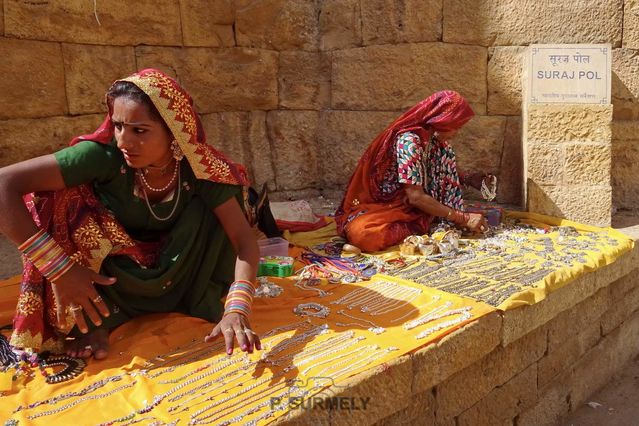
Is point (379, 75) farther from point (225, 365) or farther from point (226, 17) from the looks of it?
point (225, 365)

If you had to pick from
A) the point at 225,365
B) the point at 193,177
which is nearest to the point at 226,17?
the point at 193,177

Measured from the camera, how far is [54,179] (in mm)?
2266

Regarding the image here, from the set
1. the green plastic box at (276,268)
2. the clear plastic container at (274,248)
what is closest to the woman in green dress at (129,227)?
the green plastic box at (276,268)

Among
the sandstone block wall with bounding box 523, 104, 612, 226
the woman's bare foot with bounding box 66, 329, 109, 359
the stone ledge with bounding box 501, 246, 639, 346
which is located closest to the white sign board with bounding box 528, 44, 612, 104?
the sandstone block wall with bounding box 523, 104, 612, 226

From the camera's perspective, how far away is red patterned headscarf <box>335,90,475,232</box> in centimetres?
416

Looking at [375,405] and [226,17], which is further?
[226,17]

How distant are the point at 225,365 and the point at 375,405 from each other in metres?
0.61

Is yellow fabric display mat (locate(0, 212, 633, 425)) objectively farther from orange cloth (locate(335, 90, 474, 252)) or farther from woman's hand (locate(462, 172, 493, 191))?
woman's hand (locate(462, 172, 493, 191))

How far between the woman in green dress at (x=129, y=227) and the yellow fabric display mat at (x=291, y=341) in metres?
0.15

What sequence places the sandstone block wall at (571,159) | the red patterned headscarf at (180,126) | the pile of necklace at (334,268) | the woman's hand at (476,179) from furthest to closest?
the woman's hand at (476,179) → the sandstone block wall at (571,159) → the pile of necklace at (334,268) → the red patterned headscarf at (180,126)

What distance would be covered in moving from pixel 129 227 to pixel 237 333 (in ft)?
2.86

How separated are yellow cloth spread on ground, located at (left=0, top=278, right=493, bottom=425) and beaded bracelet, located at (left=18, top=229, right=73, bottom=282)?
0.41 metres

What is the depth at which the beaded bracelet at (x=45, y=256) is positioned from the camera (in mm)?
2164

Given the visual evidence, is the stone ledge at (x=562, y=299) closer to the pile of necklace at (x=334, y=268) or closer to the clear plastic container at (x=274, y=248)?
the pile of necklace at (x=334, y=268)
